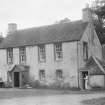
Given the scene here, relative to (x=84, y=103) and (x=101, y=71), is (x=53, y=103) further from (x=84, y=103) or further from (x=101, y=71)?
(x=101, y=71)

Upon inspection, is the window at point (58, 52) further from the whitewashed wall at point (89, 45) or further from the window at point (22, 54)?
the window at point (22, 54)

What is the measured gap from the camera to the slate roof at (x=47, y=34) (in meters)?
36.1

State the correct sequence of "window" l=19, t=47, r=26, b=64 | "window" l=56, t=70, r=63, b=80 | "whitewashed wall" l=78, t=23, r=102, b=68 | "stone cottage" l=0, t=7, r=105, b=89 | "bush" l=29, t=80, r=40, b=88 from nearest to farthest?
"stone cottage" l=0, t=7, r=105, b=89 → "whitewashed wall" l=78, t=23, r=102, b=68 → "window" l=56, t=70, r=63, b=80 → "bush" l=29, t=80, r=40, b=88 → "window" l=19, t=47, r=26, b=64

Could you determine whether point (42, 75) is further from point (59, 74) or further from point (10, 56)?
point (10, 56)

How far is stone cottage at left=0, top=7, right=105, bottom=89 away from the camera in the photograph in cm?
3456

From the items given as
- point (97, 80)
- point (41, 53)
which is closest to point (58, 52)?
point (41, 53)

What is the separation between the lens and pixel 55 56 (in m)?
36.6

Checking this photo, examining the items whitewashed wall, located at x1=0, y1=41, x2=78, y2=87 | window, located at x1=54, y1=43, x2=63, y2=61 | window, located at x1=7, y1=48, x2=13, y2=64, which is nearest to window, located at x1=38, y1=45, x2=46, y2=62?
whitewashed wall, located at x1=0, y1=41, x2=78, y2=87

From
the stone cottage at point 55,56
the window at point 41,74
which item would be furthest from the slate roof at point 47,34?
the window at point 41,74

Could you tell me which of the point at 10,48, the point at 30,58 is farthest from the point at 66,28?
the point at 10,48

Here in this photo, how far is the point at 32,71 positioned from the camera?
38.4 metres

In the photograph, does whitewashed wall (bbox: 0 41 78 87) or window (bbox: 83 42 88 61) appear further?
window (bbox: 83 42 88 61)

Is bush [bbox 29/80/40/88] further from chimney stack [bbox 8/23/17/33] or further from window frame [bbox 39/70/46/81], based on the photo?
chimney stack [bbox 8/23/17/33]

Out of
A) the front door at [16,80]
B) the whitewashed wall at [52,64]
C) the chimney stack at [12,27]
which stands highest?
the chimney stack at [12,27]
